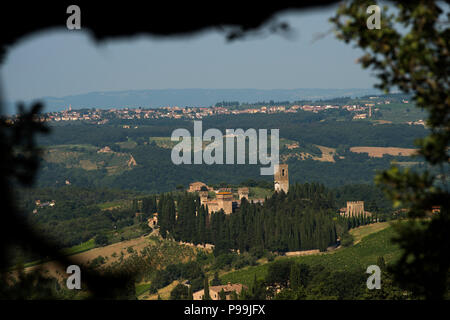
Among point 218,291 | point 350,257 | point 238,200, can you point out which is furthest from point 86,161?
point 218,291

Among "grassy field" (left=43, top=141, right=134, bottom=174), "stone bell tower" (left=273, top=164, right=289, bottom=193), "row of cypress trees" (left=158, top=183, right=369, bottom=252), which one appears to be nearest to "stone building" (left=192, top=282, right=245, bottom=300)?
"row of cypress trees" (left=158, top=183, right=369, bottom=252)

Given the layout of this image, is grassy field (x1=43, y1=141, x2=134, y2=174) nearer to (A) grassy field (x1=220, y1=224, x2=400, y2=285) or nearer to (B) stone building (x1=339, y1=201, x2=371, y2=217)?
(B) stone building (x1=339, y1=201, x2=371, y2=217)

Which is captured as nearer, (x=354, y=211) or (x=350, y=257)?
(x=350, y=257)

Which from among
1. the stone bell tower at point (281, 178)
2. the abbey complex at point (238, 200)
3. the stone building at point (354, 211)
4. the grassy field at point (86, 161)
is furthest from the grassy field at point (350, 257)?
the grassy field at point (86, 161)

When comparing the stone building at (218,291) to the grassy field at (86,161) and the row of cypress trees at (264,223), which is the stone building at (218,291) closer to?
the row of cypress trees at (264,223)

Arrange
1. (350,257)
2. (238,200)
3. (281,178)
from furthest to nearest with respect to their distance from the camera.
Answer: (281,178), (238,200), (350,257)

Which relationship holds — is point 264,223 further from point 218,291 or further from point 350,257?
point 218,291

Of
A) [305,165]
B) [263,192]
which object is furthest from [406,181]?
[305,165]

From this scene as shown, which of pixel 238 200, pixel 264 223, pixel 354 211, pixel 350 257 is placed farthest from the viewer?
pixel 238 200
